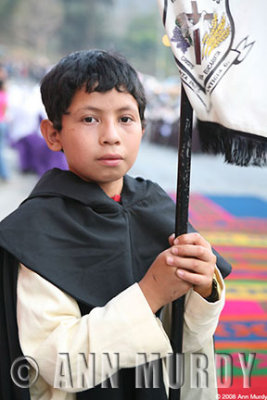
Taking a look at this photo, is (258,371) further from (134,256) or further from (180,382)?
(134,256)

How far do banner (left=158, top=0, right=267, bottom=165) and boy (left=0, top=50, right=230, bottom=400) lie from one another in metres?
0.23

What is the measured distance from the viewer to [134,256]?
4.08 feet

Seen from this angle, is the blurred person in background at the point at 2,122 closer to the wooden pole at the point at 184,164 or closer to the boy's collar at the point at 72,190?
the boy's collar at the point at 72,190

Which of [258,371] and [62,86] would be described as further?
[258,371]

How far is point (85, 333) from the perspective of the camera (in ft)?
3.43

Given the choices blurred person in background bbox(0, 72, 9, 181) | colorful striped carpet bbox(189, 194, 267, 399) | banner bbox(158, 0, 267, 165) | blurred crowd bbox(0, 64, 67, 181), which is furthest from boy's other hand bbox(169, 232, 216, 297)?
blurred person in background bbox(0, 72, 9, 181)

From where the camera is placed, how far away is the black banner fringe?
3.32ft

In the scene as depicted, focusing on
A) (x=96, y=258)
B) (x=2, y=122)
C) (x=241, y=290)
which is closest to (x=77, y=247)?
(x=96, y=258)

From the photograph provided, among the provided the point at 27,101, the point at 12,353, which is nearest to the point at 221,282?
the point at 12,353

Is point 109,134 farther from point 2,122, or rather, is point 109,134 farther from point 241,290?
point 2,122

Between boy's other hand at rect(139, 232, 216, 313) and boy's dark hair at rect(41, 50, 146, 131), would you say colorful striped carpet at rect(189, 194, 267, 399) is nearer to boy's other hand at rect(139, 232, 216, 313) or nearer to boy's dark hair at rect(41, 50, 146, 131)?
boy's other hand at rect(139, 232, 216, 313)

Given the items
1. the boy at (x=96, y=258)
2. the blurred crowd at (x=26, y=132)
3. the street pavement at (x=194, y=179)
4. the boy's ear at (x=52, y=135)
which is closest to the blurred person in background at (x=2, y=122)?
the blurred crowd at (x=26, y=132)

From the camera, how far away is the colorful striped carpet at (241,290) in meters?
2.28

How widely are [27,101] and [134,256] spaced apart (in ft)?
21.7
